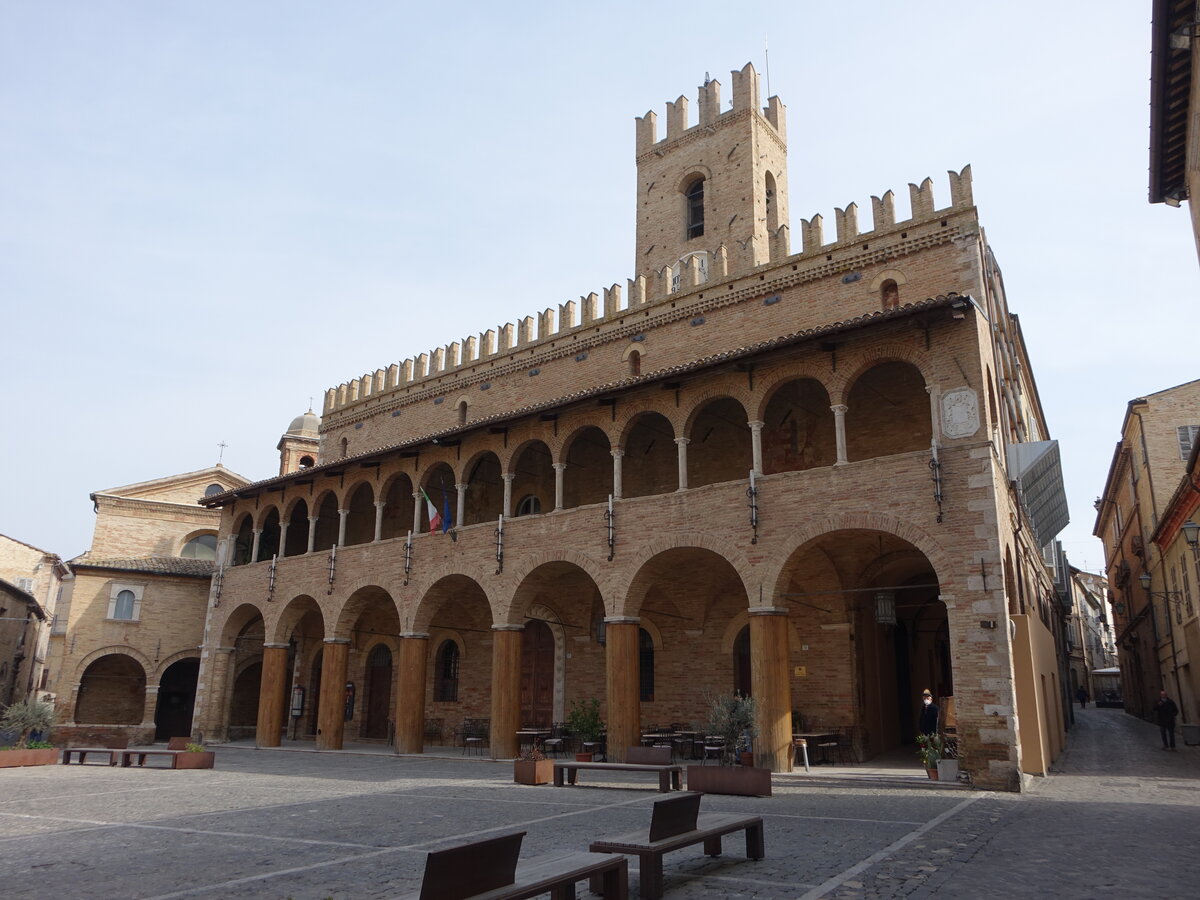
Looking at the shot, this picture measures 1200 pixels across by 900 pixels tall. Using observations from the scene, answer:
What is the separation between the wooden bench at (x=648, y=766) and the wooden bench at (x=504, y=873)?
618 centimetres

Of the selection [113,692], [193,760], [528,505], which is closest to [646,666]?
[528,505]

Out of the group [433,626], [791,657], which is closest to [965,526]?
[791,657]

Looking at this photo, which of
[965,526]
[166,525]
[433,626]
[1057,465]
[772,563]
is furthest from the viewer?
[166,525]

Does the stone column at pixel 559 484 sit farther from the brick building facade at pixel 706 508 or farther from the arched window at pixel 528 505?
the arched window at pixel 528 505

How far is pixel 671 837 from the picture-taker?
21.3 ft

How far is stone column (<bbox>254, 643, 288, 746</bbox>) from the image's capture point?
77.2 ft

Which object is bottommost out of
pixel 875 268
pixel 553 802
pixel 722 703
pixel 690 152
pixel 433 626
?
pixel 553 802

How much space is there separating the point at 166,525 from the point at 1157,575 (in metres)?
34.2

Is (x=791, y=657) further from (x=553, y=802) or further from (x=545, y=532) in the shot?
(x=553, y=802)

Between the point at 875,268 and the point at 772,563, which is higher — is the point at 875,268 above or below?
above

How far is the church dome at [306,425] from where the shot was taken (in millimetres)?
38562

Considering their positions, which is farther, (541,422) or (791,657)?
(541,422)

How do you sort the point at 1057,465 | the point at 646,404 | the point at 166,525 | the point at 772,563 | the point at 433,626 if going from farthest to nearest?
the point at 166,525, the point at 433,626, the point at 1057,465, the point at 646,404, the point at 772,563

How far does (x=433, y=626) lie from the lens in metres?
23.5
